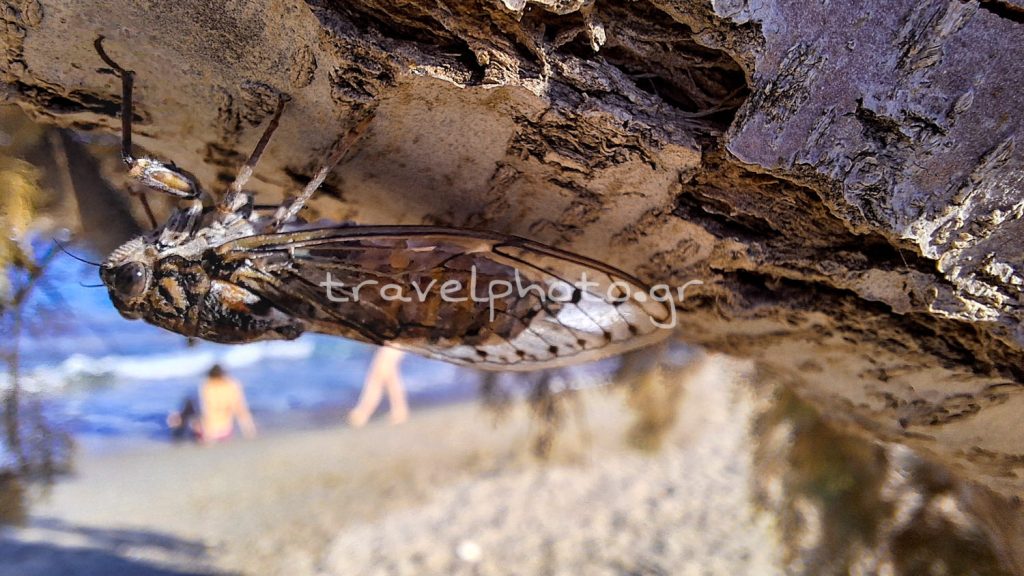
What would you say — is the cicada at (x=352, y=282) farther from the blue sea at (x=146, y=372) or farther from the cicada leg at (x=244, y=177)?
the blue sea at (x=146, y=372)

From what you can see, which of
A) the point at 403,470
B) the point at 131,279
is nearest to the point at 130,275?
the point at 131,279

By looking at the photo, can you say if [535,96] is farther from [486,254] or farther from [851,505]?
[851,505]

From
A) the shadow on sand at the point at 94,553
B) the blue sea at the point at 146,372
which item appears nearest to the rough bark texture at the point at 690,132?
the blue sea at the point at 146,372

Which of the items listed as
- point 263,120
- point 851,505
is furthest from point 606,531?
point 263,120

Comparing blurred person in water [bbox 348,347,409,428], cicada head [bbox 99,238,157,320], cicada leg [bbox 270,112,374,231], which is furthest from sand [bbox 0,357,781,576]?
cicada head [bbox 99,238,157,320]

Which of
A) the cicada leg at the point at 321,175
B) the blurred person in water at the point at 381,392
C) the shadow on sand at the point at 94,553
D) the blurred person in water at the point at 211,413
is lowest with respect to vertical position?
the shadow on sand at the point at 94,553
